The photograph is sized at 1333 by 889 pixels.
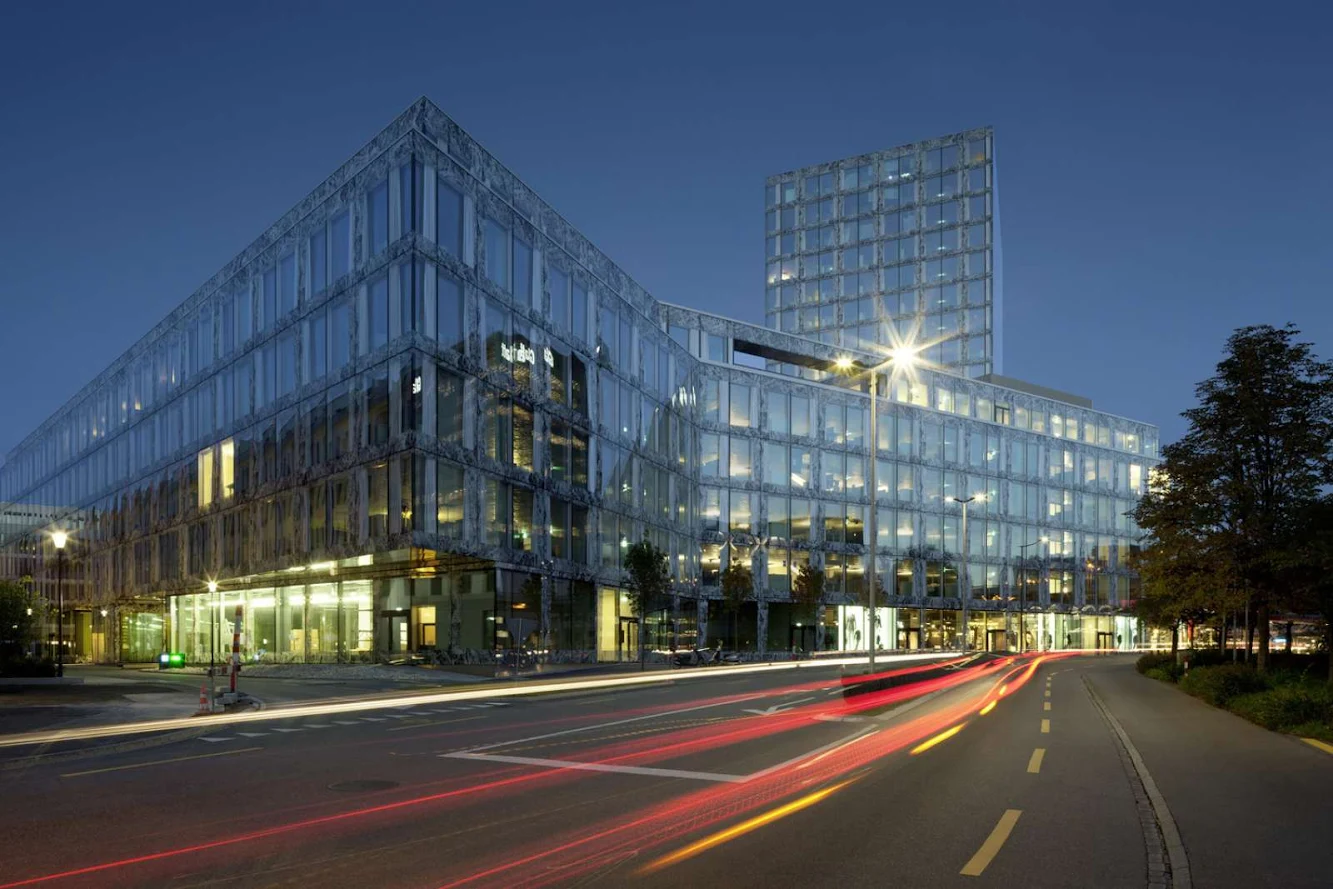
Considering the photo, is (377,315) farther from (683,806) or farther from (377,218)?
(683,806)

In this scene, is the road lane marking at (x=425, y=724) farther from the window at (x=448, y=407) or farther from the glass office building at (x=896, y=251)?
the glass office building at (x=896, y=251)

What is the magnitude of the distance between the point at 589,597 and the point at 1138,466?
82.4m

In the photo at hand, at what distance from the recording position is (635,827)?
35.7ft

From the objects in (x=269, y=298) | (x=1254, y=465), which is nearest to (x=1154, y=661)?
(x=1254, y=465)

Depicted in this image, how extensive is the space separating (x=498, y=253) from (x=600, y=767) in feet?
124

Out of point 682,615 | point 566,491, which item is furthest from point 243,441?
point 682,615

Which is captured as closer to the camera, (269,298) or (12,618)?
(12,618)

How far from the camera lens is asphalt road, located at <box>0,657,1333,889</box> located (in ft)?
29.7

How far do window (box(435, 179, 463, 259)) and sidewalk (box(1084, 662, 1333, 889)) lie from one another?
3373cm

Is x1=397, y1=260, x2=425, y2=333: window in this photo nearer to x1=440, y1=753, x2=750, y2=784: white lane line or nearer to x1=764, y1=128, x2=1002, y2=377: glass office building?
x1=440, y1=753, x2=750, y2=784: white lane line

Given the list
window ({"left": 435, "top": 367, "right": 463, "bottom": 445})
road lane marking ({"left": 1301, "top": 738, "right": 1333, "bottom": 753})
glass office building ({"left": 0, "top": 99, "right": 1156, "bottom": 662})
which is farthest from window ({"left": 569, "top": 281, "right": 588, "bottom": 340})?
road lane marking ({"left": 1301, "top": 738, "right": 1333, "bottom": 753})

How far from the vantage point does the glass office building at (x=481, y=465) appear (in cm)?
4662

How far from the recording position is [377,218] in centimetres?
4697

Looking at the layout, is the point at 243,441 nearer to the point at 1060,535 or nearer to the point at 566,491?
the point at 566,491
